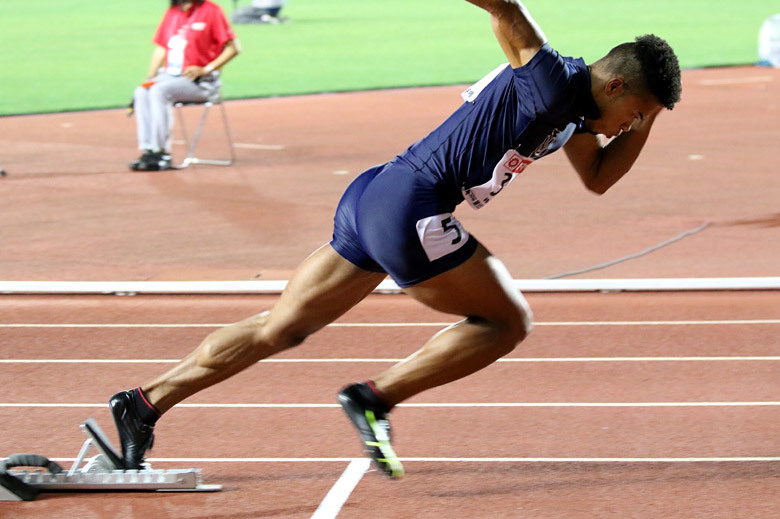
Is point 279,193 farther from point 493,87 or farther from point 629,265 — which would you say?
point 493,87

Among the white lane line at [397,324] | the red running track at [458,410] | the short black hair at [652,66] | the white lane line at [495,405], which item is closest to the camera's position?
the short black hair at [652,66]

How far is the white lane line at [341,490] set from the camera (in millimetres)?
3758

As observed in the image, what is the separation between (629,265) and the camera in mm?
7293

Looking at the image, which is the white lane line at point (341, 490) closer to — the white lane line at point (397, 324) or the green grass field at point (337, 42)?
the white lane line at point (397, 324)

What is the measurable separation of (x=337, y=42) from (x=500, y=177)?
22.2 metres

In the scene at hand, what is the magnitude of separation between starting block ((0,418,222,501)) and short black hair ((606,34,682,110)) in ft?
6.28

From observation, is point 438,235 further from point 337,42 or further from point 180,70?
point 337,42

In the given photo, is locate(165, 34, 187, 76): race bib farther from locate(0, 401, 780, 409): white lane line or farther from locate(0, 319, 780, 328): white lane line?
locate(0, 401, 780, 409): white lane line

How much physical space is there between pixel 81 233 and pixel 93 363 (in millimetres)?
3154

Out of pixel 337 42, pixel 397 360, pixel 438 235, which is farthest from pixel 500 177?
pixel 337 42

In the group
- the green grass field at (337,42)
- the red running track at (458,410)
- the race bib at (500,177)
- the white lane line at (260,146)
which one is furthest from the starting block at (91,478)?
the green grass field at (337,42)

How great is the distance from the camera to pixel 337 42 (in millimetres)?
25328

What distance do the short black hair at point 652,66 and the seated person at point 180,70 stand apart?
25.6 ft

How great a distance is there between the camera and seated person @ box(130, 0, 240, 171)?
1095 centimetres
